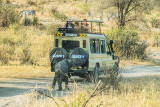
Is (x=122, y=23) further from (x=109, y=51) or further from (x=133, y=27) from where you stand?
(x=109, y=51)

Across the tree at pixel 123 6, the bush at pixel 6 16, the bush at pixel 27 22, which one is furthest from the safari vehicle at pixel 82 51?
the bush at pixel 27 22

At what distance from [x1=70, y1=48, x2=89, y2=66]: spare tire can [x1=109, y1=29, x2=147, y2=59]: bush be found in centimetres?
1163

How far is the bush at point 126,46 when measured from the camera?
75.2 feet

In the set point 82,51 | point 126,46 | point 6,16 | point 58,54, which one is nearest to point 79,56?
point 82,51

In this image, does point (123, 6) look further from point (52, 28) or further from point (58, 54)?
point (58, 54)

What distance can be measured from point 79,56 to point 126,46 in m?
12.4

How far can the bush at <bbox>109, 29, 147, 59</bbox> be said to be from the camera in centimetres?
2291

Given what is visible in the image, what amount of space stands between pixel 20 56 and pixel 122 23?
35.3 feet

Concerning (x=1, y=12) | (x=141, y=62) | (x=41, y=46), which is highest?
(x=1, y=12)

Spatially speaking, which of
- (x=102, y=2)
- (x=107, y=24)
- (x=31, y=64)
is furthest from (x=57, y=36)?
(x=107, y=24)

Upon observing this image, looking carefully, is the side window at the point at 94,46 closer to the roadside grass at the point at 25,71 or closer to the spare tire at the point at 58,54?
the spare tire at the point at 58,54

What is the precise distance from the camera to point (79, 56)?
36.8 ft

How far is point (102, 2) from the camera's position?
25.6 m

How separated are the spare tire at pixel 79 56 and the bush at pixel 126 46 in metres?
11.6
